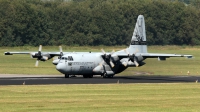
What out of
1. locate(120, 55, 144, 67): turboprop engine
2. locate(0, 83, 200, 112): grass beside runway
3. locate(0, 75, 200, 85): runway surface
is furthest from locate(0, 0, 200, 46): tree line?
locate(0, 83, 200, 112): grass beside runway

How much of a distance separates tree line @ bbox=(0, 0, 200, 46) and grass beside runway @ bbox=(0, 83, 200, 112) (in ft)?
225

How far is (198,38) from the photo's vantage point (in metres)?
126

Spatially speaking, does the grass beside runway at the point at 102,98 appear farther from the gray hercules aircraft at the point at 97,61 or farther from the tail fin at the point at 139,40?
the tail fin at the point at 139,40

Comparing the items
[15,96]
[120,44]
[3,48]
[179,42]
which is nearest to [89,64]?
[15,96]

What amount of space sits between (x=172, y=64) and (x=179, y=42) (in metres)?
53.9

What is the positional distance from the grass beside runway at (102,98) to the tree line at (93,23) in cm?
6870

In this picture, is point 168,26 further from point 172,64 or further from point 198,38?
point 172,64

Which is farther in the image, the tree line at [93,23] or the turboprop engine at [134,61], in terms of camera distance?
the tree line at [93,23]

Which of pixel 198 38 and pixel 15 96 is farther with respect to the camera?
pixel 198 38

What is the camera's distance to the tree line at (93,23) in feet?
372

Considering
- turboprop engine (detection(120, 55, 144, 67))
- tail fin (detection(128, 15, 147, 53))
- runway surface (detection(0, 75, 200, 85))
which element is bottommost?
runway surface (detection(0, 75, 200, 85))

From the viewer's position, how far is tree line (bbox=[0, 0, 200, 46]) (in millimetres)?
113438

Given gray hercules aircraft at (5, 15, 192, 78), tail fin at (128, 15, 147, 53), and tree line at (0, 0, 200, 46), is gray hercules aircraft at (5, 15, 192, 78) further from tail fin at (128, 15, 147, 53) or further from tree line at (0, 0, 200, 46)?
tree line at (0, 0, 200, 46)


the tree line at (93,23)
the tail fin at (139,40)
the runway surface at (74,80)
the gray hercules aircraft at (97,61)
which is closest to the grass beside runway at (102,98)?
the runway surface at (74,80)
